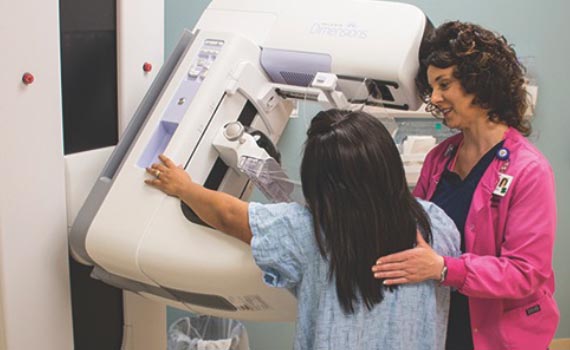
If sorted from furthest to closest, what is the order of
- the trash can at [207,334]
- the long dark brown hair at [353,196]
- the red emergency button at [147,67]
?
the trash can at [207,334] → the red emergency button at [147,67] → the long dark brown hair at [353,196]

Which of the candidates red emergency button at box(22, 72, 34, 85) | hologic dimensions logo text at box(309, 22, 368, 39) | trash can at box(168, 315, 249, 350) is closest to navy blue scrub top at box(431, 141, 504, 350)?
hologic dimensions logo text at box(309, 22, 368, 39)

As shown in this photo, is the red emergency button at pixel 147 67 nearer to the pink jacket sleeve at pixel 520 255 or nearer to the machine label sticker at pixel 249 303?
the machine label sticker at pixel 249 303

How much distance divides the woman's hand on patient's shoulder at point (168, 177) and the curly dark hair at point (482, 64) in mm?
629

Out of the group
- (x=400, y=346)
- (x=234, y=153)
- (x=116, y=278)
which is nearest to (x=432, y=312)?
(x=400, y=346)

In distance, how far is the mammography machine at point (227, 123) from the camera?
4.83ft

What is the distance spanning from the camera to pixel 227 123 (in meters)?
1.60

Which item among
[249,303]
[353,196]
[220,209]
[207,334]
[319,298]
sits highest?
[353,196]

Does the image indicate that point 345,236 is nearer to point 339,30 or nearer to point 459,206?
point 459,206

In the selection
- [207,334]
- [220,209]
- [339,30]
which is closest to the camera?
[220,209]

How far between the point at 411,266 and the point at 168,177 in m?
0.59

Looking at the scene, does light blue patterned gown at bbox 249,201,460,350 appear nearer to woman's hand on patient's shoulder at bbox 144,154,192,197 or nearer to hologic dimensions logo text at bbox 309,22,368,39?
woman's hand on patient's shoulder at bbox 144,154,192,197

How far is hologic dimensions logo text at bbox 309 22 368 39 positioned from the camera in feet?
5.17

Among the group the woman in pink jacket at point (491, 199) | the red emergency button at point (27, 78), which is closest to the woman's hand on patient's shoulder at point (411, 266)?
the woman in pink jacket at point (491, 199)

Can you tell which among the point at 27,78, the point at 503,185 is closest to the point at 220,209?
the point at 27,78
